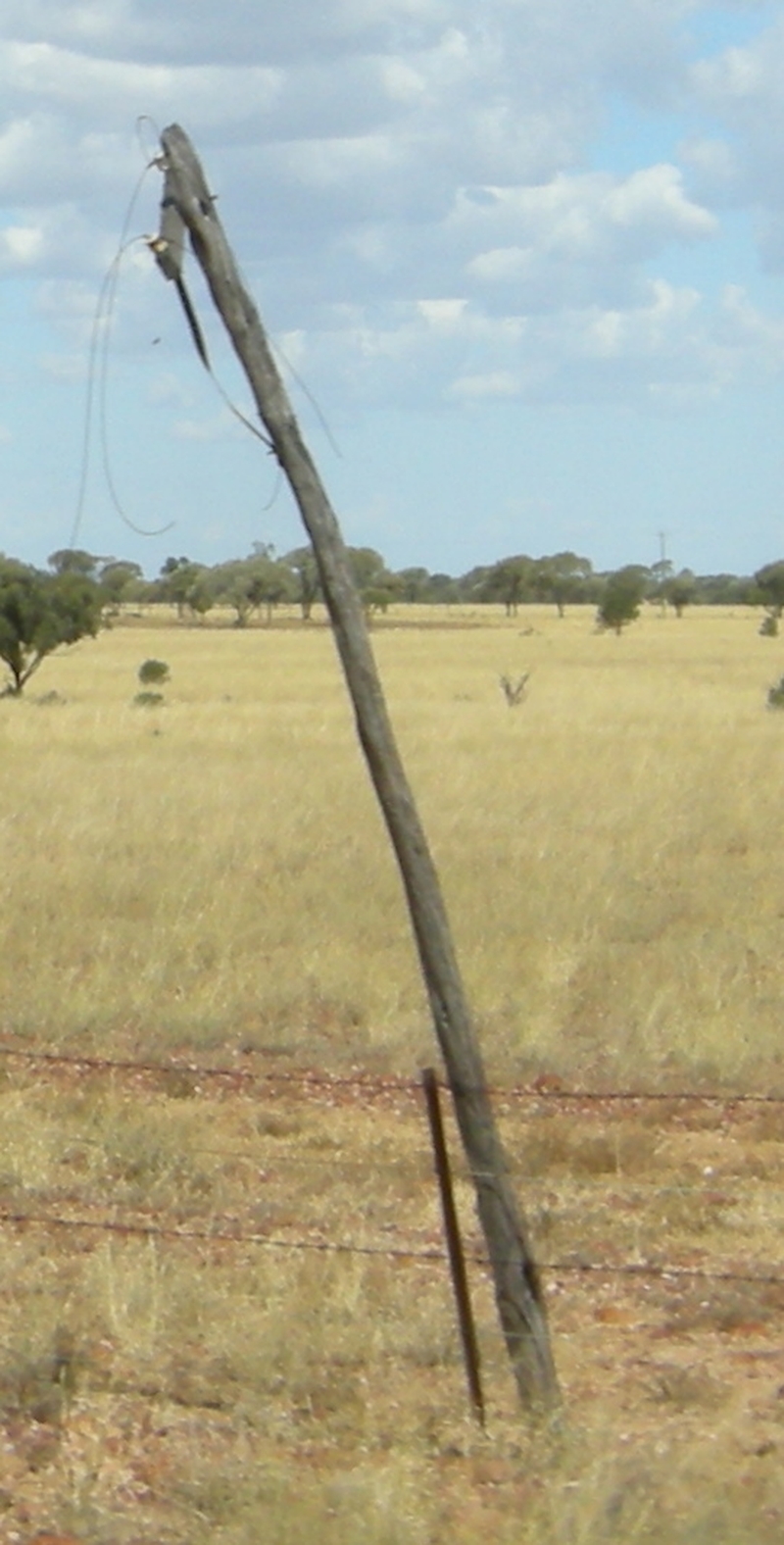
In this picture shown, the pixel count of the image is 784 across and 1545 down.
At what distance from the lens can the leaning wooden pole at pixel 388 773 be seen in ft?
17.3

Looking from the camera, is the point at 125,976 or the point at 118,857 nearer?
the point at 125,976

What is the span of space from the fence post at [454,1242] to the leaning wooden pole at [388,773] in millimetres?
61

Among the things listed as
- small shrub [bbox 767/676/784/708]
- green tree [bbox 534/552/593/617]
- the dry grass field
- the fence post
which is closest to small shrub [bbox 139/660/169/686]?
small shrub [bbox 767/676/784/708]

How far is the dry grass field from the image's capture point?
5.35m

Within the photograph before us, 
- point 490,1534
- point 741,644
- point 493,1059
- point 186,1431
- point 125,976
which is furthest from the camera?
point 741,644

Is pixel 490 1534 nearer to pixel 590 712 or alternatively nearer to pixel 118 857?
pixel 118 857

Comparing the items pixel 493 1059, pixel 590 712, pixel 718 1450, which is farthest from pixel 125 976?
pixel 590 712

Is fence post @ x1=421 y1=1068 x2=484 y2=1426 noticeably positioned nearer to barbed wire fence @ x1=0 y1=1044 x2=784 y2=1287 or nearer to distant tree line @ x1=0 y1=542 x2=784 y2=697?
barbed wire fence @ x1=0 y1=1044 x2=784 y2=1287

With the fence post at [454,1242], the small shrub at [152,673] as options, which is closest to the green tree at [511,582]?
the small shrub at [152,673]

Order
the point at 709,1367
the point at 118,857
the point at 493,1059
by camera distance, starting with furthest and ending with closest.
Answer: the point at 118,857
the point at 493,1059
the point at 709,1367

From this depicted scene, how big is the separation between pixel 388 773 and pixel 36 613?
114 feet

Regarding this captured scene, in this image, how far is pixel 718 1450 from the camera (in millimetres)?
5324

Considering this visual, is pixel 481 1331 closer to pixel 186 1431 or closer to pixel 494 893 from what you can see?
pixel 186 1431

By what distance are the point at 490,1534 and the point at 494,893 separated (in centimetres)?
1062
